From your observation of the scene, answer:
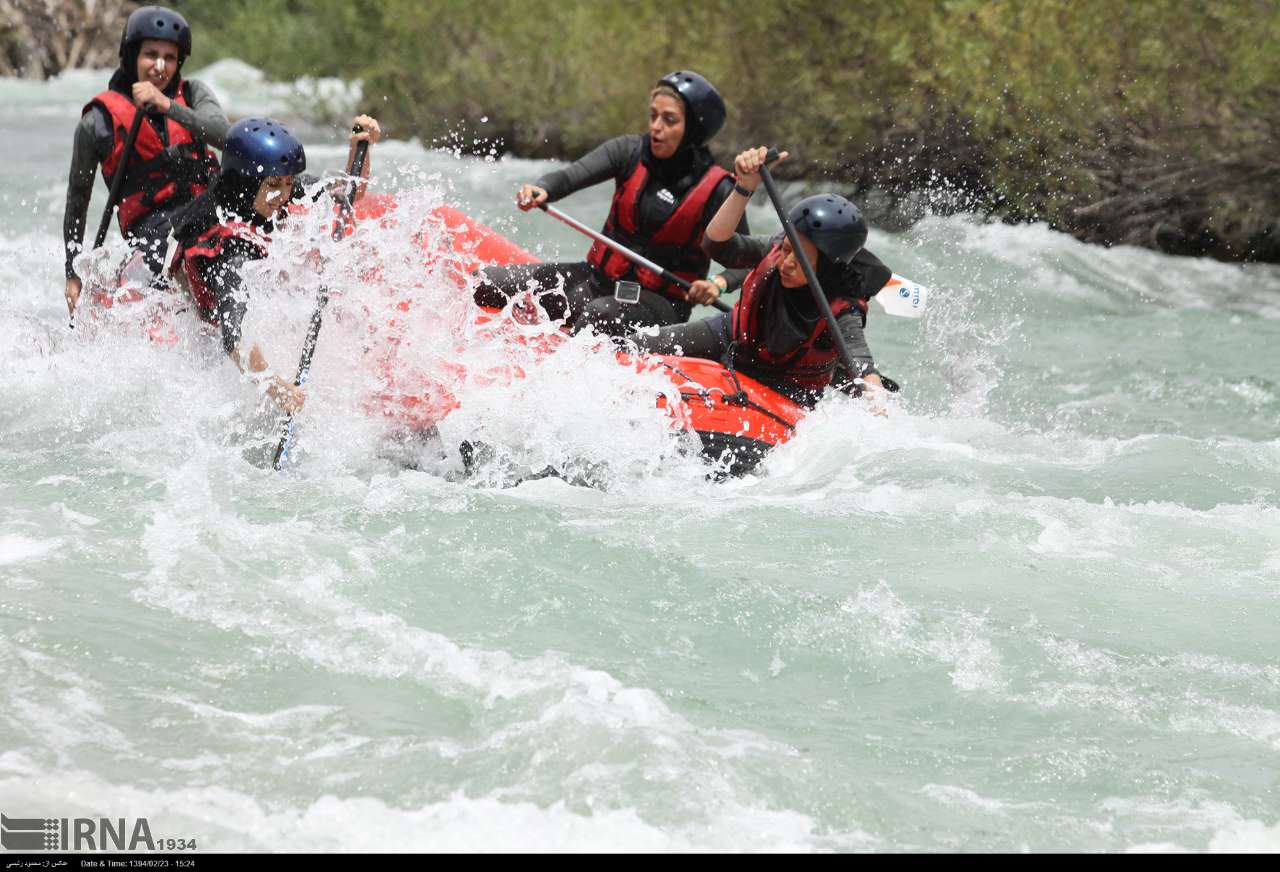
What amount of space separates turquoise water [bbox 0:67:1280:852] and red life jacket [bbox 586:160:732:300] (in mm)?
964

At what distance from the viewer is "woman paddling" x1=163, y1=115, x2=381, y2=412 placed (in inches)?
211

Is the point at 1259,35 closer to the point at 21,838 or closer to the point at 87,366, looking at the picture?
the point at 87,366

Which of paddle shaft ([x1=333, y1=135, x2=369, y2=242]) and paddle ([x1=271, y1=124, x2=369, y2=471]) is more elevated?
paddle shaft ([x1=333, y1=135, x2=369, y2=242])

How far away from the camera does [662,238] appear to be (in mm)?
6711

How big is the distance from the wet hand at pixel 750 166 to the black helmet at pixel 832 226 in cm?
28

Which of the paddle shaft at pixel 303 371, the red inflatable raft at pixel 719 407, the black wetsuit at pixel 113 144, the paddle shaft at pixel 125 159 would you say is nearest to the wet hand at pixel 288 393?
the paddle shaft at pixel 303 371

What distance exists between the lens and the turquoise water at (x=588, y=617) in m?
3.59

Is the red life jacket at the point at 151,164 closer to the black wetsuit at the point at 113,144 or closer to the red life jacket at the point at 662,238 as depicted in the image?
the black wetsuit at the point at 113,144

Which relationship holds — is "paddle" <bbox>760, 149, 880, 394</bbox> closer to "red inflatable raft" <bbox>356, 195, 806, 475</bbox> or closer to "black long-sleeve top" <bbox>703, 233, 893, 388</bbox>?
"black long-sleeve top" <bbox>703, 233, 893, 388</bbox>

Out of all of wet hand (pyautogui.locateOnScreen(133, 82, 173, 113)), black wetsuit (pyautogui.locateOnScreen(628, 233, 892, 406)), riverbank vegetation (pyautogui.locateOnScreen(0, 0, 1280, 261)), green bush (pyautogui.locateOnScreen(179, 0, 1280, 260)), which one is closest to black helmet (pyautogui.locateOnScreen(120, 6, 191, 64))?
wet hand (pyautogui.locateOnScreen(133, 82, 173, 113))

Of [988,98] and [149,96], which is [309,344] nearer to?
[149,96]

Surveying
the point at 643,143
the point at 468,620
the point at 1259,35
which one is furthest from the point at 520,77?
the point at 468,620

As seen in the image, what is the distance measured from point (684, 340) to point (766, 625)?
6.87ft

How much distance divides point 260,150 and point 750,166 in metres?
1.92
